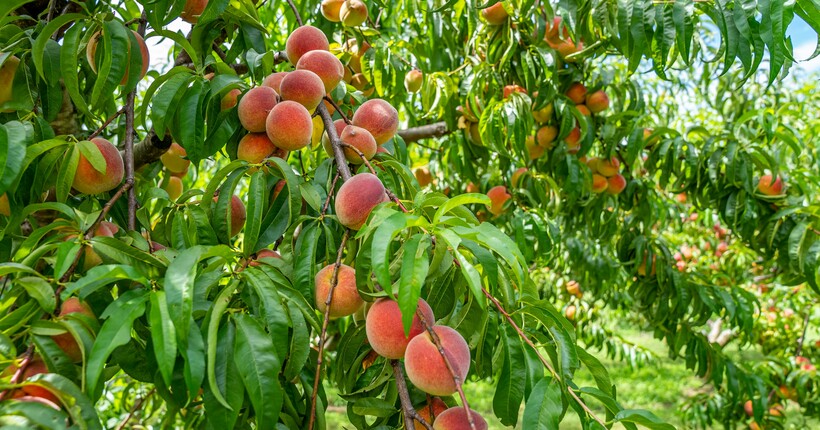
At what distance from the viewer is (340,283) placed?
784 mm

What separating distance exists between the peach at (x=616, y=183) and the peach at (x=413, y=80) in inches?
28.4

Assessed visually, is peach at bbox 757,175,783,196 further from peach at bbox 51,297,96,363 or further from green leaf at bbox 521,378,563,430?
peach at bbox 51,297,96,363

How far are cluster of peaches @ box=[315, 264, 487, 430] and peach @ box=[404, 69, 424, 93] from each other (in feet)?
4.11

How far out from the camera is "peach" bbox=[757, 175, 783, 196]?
5.87 feet

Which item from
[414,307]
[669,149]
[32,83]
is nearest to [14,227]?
[32,83]

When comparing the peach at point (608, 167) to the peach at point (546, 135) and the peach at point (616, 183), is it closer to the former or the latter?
the peach at point (616, 183)

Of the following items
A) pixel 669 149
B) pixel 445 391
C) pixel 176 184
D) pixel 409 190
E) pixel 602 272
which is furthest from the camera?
pixel 602 272

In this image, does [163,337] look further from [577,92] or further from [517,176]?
[577,92]

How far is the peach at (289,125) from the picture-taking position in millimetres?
928

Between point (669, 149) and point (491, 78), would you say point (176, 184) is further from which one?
point (669, 149)

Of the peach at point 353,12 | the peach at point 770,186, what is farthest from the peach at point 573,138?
the peach at point 353,12

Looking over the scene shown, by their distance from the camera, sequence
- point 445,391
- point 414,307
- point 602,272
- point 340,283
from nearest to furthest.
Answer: point 414,307
point 445,391
point 340,283
point 602,272

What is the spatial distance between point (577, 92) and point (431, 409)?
4.93 feet

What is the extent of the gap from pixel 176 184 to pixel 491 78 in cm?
90
